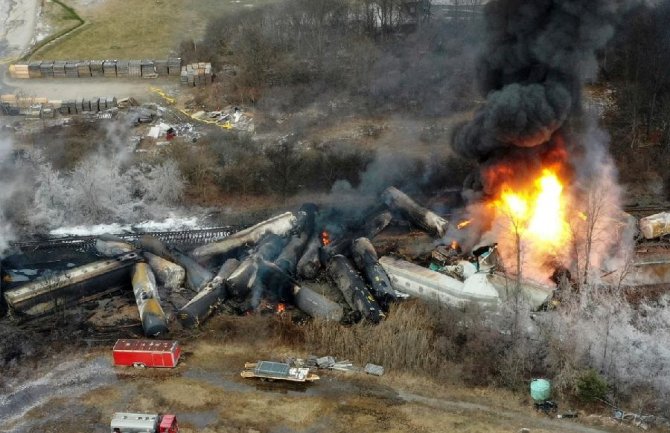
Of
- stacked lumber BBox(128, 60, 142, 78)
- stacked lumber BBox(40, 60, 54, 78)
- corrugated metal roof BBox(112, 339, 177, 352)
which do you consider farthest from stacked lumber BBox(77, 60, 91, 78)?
corrugated metal roof BBox(112, 339, 177, 352)

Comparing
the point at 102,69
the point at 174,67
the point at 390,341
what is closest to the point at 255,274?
the point at 390,341

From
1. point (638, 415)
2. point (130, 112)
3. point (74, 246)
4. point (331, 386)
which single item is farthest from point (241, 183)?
point (638, 415)

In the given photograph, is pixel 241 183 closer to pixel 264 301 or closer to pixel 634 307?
pixel 264 301


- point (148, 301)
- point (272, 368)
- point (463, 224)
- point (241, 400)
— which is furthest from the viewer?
point (463, 224)

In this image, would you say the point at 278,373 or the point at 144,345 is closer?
the point at 278,373

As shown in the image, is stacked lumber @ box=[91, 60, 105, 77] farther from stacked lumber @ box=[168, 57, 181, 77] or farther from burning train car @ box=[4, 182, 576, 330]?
burning train car @ box=[4, 182, 576, 330]

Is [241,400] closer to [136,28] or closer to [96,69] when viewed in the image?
[96,69]
